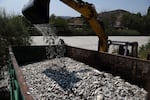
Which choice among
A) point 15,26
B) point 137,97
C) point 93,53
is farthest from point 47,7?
point 15,26

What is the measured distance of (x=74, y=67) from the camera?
252 inches

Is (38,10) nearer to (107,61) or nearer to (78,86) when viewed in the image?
(107,61)

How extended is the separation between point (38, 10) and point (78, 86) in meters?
1.90

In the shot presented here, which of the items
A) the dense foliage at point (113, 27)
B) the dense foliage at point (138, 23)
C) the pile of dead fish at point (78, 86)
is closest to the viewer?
the pile of dead fish at point (78, 86)

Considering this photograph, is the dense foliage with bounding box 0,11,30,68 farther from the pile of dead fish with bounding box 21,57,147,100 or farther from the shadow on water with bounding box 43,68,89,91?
the pile of dead fish with bounding box 21,57,147,100

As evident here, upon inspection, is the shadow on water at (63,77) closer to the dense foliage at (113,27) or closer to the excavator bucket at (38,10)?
the excavator bucket at (38,10)

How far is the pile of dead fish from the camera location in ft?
13.9

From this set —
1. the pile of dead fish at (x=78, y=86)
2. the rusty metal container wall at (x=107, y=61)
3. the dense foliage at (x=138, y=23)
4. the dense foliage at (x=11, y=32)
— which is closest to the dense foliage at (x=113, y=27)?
the dense foliage at (x=138, y=23)

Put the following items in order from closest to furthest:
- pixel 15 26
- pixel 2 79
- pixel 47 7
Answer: pixel 47 7 < pixel 2 79 < pixel 15 26

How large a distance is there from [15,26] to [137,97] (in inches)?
363

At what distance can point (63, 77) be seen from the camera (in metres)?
5.59

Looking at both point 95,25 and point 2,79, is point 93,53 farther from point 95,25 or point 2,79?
point 2,79

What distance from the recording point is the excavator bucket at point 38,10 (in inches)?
225

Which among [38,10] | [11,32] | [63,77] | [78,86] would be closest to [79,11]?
[38,10]
